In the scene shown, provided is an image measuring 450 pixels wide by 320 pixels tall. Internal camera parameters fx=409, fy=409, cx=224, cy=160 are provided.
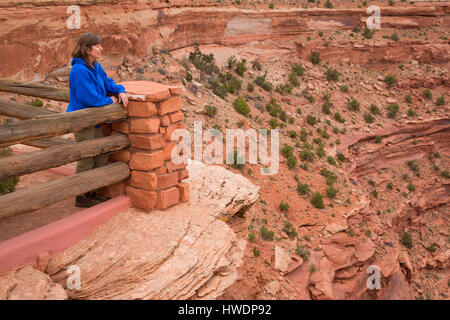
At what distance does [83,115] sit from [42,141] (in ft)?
5.59

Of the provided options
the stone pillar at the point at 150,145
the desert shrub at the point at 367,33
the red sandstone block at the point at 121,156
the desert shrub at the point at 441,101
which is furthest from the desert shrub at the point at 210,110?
the desert shrub at the point at 441,101

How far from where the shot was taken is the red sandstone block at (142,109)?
4977mm

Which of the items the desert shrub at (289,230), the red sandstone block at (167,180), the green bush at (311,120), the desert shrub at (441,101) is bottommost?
the desert shrub at (289,230)

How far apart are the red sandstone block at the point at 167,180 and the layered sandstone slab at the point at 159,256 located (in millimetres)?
330

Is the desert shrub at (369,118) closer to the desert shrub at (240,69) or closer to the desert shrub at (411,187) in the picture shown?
the desert shrub at (411,187)

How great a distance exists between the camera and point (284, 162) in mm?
15406

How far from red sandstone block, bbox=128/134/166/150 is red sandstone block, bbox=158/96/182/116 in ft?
1.02

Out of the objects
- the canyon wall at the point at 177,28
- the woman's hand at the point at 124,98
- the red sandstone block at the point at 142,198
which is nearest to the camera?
the woman's hand at the point at 124,98

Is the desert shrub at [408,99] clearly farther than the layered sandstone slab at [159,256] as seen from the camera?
Yes

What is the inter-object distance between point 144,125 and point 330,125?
16.4 metres

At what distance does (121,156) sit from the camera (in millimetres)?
5273

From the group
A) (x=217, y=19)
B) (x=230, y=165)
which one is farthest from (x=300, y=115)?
(x=230, y=165)

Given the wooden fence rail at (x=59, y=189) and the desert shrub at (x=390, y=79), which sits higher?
the wooden fence rail at (x=59, y=189)

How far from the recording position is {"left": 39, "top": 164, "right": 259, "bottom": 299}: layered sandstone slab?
165 inches
